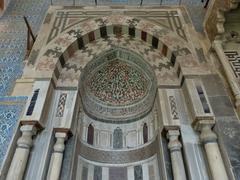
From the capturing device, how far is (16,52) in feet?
13.9

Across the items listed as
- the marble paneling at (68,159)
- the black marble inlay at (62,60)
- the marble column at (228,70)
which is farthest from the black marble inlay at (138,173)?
the black marble inlay at (62,60)

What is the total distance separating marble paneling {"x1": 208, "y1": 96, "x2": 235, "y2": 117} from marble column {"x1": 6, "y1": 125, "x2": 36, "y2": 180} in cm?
238

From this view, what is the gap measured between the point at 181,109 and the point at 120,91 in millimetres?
1353

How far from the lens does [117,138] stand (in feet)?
13.6

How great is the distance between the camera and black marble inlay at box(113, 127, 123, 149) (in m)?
4.05

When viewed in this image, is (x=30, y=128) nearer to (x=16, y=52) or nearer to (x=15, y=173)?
(x=15, y=173)

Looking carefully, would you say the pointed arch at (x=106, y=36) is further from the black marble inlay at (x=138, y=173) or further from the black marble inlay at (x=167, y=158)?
the black marble inlay at (x=138, y=173)

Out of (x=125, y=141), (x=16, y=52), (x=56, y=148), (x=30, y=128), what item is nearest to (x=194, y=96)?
(x=125, y=141)

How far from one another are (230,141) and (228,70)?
1112mm

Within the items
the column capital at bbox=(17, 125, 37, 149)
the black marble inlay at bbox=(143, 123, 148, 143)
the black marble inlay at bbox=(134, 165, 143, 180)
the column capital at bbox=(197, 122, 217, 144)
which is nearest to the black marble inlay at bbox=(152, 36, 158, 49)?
the black marble inlay at bbox=(143, 123, 148, 143)

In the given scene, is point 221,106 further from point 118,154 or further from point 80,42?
point 80,42

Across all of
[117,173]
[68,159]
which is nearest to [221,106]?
[117,173]

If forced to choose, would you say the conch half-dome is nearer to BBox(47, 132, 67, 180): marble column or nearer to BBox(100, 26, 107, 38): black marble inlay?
BBox(100, 26, 107, 38): black marble inlay

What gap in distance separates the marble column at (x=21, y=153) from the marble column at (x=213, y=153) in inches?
83.6
